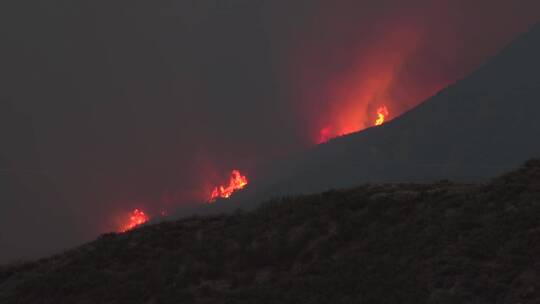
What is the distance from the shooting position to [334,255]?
1702cm

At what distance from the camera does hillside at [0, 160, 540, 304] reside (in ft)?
44.0

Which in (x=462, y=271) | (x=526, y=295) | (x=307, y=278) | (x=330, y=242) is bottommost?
(x=526, y=295)

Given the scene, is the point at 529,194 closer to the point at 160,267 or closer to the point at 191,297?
the point at 191,297

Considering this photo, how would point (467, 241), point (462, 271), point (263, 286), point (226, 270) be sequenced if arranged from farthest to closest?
point (226, 270) < point (263, 286) < point (467, 241) < point (462, 271)

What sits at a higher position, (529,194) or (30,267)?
(30,267)

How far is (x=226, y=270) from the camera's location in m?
18.3

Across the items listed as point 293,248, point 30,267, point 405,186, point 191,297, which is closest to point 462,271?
point 293,248

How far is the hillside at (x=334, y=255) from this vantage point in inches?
528

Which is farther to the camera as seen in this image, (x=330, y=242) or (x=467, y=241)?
(x=330, y=242)

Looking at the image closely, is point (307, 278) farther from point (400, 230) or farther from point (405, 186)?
point (405, 186)

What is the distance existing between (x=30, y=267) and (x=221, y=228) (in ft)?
28.2

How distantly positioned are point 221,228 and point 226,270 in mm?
5113

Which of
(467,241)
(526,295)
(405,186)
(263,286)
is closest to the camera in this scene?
(526,295)

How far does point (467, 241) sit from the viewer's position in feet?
48.6
